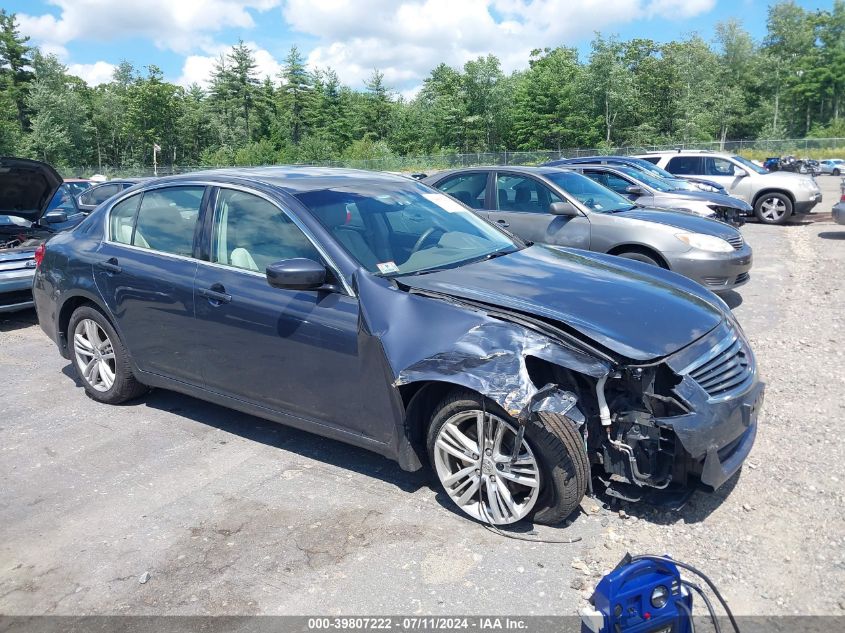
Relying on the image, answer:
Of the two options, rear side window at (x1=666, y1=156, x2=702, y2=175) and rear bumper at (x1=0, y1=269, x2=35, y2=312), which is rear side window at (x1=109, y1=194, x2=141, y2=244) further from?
rear side window at (x1=666, y1=156, x2=702, y2=175)

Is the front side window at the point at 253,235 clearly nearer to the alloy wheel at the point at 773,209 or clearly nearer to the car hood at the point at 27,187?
the car hood at the point at 27,187

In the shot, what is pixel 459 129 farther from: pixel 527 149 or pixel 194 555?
pixel 194 555

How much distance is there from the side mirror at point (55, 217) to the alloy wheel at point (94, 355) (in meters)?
4.08

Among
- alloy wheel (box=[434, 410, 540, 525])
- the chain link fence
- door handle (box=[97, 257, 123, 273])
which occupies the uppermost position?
the chain link fence

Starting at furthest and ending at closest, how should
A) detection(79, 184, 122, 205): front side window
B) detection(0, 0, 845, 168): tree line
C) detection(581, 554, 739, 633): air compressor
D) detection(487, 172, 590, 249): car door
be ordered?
detection(0, 0, 845, 168): tree line, detection(79, 184, 122, 205): front side window, detection(487, 172, 590, 249): car door, detection(581, 554, 739, 633): air compressor

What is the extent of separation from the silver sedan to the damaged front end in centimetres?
388

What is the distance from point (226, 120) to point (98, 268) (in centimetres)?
7263

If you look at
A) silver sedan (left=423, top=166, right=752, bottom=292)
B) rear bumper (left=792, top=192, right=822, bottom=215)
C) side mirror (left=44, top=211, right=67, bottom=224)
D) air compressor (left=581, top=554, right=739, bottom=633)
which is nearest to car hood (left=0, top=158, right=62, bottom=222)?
side mirror (left=44, top=211, right=67, bottom=224)

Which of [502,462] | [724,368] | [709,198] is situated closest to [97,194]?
[709,198]

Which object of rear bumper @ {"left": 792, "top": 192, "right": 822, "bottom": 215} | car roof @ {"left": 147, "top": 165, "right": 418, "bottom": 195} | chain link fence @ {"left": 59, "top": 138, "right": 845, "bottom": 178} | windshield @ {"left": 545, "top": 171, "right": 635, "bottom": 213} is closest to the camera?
car roof @ {"left": 147, "top": 165, "right": 418, "bottom": 195}

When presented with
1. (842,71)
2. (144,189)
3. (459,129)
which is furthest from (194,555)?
(842,71)

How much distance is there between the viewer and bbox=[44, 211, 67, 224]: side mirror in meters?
8.67

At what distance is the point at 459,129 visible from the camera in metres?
64.2

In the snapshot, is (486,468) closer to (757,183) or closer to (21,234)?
(21,234)
